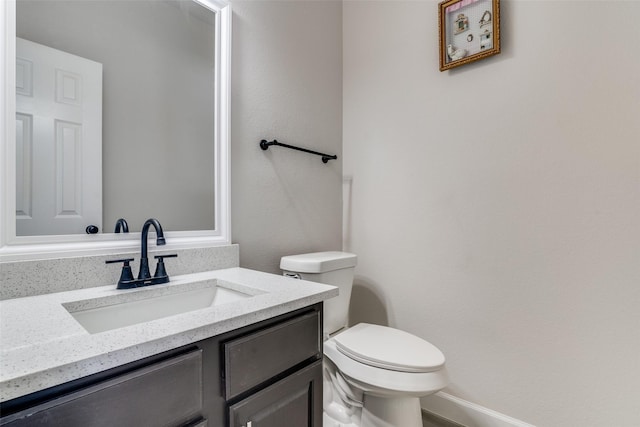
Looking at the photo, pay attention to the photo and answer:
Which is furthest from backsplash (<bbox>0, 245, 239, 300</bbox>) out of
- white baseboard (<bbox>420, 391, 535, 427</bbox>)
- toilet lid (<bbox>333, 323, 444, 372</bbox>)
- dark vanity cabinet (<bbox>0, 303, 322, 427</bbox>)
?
white baseboard (<bbox>420, 391, 535, 427</bbox>)

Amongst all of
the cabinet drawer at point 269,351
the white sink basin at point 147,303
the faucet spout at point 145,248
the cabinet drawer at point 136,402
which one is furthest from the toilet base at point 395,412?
the faucet spout at point 145,248

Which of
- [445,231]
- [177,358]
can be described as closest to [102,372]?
[177,358]

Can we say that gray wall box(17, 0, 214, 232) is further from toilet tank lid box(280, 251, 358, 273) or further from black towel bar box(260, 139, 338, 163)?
toilet tank lid box(280, 251, 358, 273)

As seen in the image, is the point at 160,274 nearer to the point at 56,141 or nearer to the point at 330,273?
the point at 56,141

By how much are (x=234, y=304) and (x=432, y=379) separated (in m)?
0.78

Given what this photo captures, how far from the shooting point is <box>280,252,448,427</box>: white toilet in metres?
1.08

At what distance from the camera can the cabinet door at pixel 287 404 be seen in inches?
26.6

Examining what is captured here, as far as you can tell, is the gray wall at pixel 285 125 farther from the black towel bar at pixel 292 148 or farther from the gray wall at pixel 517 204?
the gray wall at pixel 517 204

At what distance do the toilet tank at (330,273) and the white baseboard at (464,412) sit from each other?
606 mm

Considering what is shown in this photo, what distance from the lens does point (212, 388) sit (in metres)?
0.63

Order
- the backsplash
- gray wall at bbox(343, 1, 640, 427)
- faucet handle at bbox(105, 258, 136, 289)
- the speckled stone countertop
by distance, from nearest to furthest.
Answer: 1. the speckled stone countertop
2. the backsplash
3. faucet handle at bbox(105, 258, 136, 289)
4. gray wall at bbox(343, 1, 640, 427)

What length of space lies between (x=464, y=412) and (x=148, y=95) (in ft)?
6.28

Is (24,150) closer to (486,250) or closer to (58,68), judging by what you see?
(58,68)

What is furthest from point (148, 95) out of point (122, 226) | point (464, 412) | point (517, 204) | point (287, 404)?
point (464, 412)
